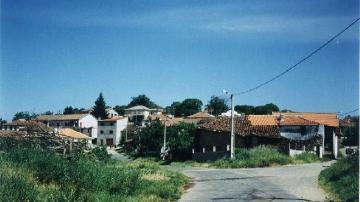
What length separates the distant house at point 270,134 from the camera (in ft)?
154

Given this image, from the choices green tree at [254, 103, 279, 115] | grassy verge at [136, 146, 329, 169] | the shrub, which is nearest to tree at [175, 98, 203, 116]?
green tree at [254, 103, 279, 115]

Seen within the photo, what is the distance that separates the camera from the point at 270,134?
47.3 metres

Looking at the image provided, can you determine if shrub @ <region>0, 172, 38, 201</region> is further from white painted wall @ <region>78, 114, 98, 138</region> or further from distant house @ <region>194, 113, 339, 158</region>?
white painted wall @ <region>78, 114, 98, 138</region>

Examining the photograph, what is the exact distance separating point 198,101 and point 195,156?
90437mm

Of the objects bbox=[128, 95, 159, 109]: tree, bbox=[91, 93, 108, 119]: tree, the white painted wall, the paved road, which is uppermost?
bbox=[128, 95, 159, 109]: tree

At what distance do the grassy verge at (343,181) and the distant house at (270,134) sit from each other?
72.2 feet

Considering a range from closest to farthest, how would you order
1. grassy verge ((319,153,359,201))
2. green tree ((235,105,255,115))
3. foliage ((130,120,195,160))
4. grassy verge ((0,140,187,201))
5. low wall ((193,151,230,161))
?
grassy verge ((0,140,187,201)) → grassy verge ((319,153,359,201)) → low wall ((193,151,230,161)) → foliage ((130,120,195,160)) → green tree ((235,105,255,115))

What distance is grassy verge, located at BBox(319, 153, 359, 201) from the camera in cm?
1558

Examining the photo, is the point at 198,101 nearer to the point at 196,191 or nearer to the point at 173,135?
the point at 173,135

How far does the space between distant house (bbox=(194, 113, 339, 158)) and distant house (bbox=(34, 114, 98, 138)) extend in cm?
5555

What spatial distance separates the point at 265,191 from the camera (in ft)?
62.7

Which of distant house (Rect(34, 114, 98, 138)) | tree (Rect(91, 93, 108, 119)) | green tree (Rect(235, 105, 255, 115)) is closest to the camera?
distant house (Rect(34, 114, 98, 138))

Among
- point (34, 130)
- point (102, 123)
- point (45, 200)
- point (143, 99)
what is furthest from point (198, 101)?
point (45, 200)

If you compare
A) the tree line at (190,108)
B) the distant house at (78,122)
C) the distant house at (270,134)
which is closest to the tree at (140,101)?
the tree line at (190,108)
